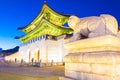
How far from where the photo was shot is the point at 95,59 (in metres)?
3.19

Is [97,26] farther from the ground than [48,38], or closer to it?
closer to it

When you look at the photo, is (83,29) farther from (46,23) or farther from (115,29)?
(46,23)

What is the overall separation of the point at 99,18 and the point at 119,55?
1164mm

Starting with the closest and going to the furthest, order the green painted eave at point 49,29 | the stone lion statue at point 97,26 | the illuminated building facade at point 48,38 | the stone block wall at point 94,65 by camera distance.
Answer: the stone block wall at point 94,65, the stone lion statue at point 97,26, the illuminated building facade at point 48,38, the green painted eave at point 49,29

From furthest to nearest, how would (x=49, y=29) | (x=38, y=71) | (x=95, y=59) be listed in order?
(x=49, y=29)
(x=38, y=71)
(x=95, y=59)

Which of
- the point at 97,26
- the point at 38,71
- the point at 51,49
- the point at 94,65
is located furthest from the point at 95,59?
the point at 51,49

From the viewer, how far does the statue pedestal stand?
2.92 m

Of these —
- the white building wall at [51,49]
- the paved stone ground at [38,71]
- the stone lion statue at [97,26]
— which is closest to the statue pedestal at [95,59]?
the stone lion statue at [97,26]

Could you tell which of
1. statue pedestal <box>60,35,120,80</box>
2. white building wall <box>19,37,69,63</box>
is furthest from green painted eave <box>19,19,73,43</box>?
statue pedestal <box>60,35,120,80</box>

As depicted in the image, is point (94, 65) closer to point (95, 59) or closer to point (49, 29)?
point (95, 59)

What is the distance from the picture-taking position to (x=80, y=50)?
386 centimetres

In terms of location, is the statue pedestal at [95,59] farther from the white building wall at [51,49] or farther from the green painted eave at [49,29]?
the green painted eave at [49,29]

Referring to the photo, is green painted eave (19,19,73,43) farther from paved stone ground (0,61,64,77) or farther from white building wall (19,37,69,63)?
paved stone ground (0,61,64,77)

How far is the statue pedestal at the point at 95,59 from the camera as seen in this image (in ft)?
9.57
